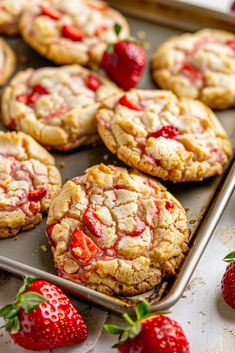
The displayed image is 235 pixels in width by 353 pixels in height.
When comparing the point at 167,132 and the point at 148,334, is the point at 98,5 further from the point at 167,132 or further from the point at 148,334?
the point at 148,334

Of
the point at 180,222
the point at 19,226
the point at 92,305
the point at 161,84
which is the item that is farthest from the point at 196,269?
the point at 161,84

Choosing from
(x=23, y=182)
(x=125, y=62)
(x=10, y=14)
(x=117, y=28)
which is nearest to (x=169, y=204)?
(x=23, y=182)

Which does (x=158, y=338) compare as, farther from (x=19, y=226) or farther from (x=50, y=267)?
(x=19, y=226)

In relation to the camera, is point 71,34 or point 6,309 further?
point 71,34

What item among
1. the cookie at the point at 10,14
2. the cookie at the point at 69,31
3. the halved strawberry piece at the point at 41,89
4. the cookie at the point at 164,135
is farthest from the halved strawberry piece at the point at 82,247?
the cookie at the point at 10,14

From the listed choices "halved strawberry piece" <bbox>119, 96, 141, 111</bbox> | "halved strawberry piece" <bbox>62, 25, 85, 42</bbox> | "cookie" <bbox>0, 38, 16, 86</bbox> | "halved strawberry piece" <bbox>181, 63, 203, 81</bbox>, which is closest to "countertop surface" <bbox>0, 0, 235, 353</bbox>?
"halved strawberry piece" <bbox>119, 96, 141, 111</bbox>

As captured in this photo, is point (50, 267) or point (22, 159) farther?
point (22, 159)
